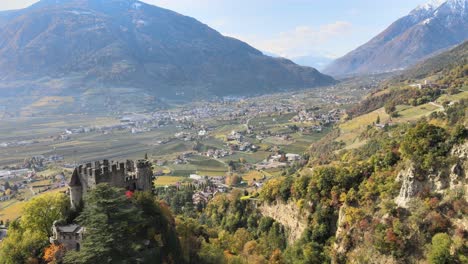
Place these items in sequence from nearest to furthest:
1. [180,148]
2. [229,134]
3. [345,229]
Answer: [345,229], [180,148], [229,134]

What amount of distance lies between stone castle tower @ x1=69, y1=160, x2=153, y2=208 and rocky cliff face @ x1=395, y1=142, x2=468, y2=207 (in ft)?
81.3

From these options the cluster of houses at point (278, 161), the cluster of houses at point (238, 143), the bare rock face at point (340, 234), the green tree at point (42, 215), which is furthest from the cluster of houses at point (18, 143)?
the bare rock face at point (340, 234)

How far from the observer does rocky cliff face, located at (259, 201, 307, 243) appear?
49.3 metres

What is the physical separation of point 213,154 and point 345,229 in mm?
100340

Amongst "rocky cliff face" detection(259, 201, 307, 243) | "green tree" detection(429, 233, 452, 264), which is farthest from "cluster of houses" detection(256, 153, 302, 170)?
"green tree" detection(429, 233, 452, 264)

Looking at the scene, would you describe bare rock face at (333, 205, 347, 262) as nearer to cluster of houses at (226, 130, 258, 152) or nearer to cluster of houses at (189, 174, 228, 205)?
cluster of houses at (189, 174, 228, 205)

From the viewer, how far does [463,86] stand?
90625mm

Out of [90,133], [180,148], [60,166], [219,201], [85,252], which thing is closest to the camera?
[85,252]

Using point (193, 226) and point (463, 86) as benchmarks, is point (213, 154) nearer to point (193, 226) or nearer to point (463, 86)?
point (463, 86)

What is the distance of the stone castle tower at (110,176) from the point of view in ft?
106

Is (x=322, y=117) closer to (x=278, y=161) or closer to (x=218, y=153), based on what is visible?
(x=218, y=153)

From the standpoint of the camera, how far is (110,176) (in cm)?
3441

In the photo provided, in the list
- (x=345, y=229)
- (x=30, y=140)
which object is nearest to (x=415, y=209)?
(x=345, y=229)

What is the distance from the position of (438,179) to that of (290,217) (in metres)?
20.9
